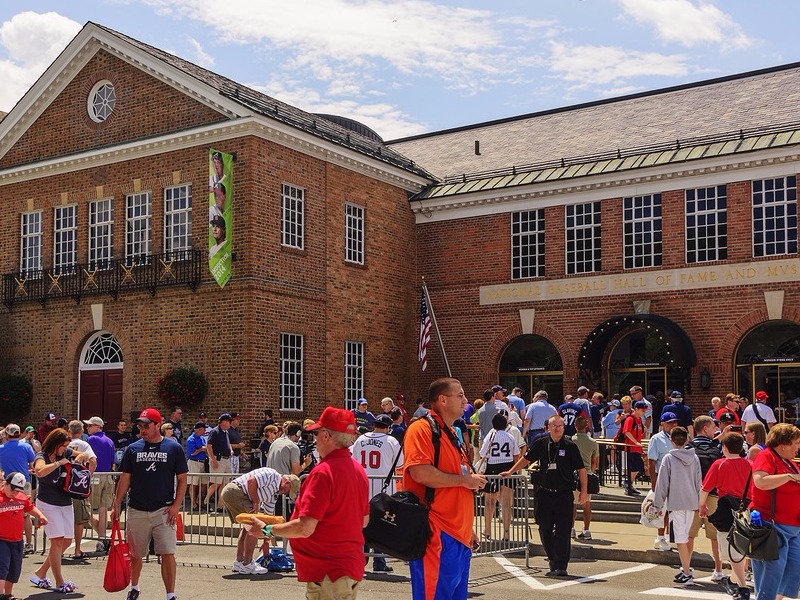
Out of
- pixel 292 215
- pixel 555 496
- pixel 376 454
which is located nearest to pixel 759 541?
pixel 555 496

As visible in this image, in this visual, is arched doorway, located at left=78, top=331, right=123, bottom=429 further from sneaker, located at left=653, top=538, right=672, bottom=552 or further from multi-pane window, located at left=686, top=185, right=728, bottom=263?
sneaker, located at left=653, top=538, right=672, bottom=552

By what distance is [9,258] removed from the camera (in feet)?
93.1

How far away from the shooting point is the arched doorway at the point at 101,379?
25.9 metres

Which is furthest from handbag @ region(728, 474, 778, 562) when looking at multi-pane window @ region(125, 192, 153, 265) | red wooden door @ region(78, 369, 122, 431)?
red wooden door @ region(78, 369, 122, 431)

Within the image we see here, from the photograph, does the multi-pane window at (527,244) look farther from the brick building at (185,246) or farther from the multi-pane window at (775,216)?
the multi-pane window at (775,216)

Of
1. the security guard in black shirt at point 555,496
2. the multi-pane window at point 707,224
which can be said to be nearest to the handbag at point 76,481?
the security guard in black shirt at point 555,496

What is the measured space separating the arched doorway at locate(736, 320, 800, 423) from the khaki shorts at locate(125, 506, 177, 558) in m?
17.3

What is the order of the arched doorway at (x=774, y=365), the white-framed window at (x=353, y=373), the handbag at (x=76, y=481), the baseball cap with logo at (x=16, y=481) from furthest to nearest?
the white-framed window at (x=353, y=373), the arched doorway at (x=774, y=365), the handbag at (x=76, y=481), the baseball cap with logo at (x=16, y=481)

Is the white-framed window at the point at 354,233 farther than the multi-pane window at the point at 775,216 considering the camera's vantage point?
Yes

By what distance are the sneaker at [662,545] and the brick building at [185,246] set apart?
11.5 m

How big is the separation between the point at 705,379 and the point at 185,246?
12.8m

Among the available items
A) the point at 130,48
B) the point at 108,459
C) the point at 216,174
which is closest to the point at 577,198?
the point at 216,174

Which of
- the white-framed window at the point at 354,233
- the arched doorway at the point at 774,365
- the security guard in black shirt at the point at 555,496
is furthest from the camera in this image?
the white-framed window at the point at 354,233

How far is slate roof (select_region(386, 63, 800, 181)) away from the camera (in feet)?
87.2
